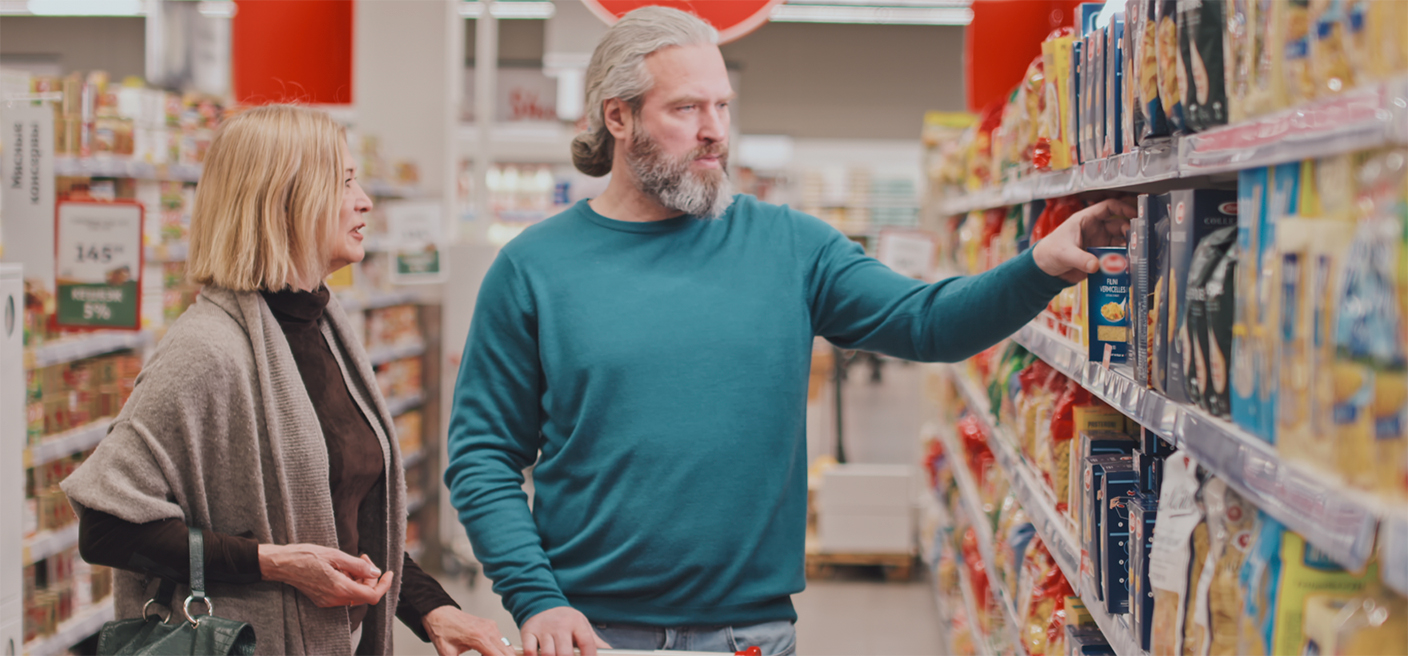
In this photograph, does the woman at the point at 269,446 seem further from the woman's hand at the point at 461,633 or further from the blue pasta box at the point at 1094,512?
the blue pasta box at the point at 1094,512

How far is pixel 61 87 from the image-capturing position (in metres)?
3.89

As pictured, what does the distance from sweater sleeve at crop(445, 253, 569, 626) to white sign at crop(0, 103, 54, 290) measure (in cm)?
194

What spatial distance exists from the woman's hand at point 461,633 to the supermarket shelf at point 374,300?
330 cm

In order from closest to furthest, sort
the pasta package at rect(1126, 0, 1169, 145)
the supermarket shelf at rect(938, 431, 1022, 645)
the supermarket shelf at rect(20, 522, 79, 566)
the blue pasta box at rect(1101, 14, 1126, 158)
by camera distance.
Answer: the pasta package at rect(1126, 0, 1169, 145) → the blue pasta box at rect(1101, 14, 1126, 158) → the supermarket shelf at rect(938, 431, 1022, 645) → the supermarket shelf at rect(20, 522, 79, 566)

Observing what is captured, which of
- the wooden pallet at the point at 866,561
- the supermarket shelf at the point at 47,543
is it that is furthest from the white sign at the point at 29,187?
the wooden pallet at the point at 866,561

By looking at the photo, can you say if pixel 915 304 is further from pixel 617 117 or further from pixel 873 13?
pixel 873 13

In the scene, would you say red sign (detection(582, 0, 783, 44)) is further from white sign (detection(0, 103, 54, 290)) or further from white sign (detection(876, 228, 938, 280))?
white sign (detection(876, 228, 938, 280))

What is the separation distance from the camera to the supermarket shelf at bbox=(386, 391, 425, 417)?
5.92 meters

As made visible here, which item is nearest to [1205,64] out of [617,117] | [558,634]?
[617,117]

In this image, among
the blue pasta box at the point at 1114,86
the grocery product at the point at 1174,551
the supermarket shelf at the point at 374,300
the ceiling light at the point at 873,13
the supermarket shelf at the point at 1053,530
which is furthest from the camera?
the ceiling light at the point at 873,13

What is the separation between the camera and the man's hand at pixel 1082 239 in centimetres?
151

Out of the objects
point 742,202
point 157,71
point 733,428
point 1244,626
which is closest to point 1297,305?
point 1244,626

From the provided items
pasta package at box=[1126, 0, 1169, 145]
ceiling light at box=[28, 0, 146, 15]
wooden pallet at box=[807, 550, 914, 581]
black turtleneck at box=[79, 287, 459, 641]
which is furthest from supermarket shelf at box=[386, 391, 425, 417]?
ceiling light at box=[28, 0, 146, 15]

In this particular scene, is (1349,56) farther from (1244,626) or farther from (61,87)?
(61,87)
